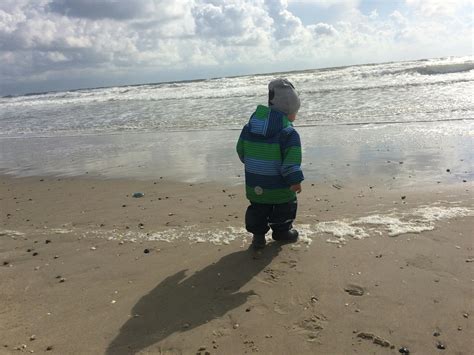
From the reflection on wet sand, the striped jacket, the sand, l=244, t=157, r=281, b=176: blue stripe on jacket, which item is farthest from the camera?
the reflection on wet sand

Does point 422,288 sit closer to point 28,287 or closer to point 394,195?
point 394,195

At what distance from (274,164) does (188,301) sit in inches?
60.2

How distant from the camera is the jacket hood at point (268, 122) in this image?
4.13 m

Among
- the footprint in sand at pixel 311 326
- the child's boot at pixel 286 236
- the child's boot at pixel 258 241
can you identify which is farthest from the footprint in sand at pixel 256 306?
the child's boot at pixel 286 236

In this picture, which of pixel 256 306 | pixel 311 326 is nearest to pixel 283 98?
pixel 256 306

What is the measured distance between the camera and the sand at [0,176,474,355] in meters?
2.96

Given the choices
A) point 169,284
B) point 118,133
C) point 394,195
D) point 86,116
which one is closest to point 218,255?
point 169,284

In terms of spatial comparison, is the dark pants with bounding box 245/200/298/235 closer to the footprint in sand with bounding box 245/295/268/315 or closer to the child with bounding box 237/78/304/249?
the child with bounding box 237/78/304/249

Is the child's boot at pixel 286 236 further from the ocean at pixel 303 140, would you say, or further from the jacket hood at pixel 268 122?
the ocean at pixel 303 140

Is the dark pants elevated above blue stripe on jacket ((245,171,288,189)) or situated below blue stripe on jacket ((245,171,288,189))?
below

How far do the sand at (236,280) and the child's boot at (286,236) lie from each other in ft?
0.29

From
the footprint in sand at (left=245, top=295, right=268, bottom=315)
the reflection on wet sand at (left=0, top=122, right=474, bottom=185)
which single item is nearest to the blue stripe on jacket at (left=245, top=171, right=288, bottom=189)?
the footprint in sand at (left=245, top=295, right=268, bottom=315)

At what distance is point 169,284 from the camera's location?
378cm

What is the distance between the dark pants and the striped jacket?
0.08m
